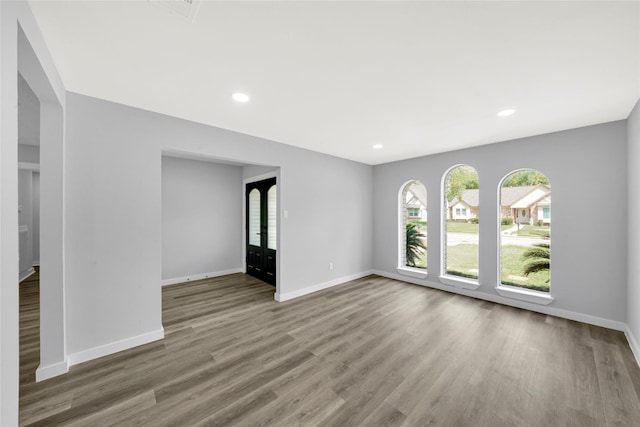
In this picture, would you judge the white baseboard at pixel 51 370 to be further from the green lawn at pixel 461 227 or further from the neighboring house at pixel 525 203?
the neighboring house at pixel 525 203

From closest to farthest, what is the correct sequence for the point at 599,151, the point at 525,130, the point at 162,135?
the point at 162,135
the point at 599,151
the point at 525,130

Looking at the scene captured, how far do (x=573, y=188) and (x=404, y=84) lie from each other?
293 centimetres

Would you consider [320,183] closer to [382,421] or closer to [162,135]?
[162,135]

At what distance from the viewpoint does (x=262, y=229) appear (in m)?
4.98

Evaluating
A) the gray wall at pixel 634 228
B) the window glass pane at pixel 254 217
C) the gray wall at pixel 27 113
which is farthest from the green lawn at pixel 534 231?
the gray wall at pixel 27 113

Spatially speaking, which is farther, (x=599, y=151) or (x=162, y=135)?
(x=599, y=151)

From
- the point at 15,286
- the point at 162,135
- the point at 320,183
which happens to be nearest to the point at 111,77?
the point at 162,135

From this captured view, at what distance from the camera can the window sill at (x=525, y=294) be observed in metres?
3.31

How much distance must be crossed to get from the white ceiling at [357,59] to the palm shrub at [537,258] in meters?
1.78

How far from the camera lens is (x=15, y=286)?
1050 millimetres

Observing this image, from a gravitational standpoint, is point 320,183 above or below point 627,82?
below

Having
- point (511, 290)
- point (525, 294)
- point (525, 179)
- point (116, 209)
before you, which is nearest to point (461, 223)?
point (525, 179)

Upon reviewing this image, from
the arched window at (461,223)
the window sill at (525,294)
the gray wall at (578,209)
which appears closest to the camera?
the gray wall at (578,209)

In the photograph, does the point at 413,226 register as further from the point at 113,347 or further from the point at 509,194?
the point at 113,347
